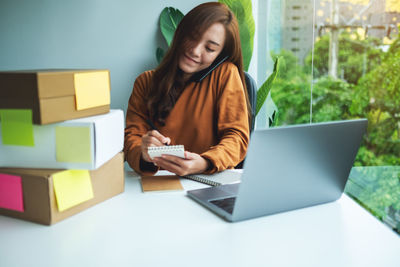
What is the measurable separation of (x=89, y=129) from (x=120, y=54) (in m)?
1.74

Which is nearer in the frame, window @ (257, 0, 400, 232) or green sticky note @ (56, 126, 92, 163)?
green sticky note @ (56, 126, 92, 163)

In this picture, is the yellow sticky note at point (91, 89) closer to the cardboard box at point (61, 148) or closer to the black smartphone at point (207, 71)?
the cardboard box at point (61, 148)

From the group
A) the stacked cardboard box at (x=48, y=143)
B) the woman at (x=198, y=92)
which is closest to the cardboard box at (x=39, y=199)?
the stacked cardboard box at (x=48, y=143)

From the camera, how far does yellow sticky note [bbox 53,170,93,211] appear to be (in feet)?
2.88

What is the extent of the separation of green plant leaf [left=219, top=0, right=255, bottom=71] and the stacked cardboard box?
1.49 m

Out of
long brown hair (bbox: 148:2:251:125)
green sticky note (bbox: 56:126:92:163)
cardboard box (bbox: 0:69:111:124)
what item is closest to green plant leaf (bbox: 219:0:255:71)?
long brown hair (bbox: 148:2:251:125)

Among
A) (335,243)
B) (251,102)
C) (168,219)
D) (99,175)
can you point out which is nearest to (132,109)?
(251,102)

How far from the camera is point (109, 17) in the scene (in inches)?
97.9

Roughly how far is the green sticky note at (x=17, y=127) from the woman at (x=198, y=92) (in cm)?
53

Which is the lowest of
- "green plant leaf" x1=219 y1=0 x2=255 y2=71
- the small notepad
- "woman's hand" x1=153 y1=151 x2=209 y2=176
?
"woman's hand" x1=153 y1=151 x2=209 y2=176

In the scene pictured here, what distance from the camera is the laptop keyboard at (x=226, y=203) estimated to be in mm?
924

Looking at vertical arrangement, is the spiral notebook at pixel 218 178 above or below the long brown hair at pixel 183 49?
below

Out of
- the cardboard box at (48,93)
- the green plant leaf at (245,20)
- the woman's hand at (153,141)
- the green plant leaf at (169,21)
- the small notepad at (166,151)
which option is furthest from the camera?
the green plant leaf at (169,21)

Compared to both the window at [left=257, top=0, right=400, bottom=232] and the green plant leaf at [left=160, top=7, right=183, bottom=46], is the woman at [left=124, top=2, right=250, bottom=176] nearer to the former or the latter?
the window at [left=257, top=0, right=400, bottom=232]
